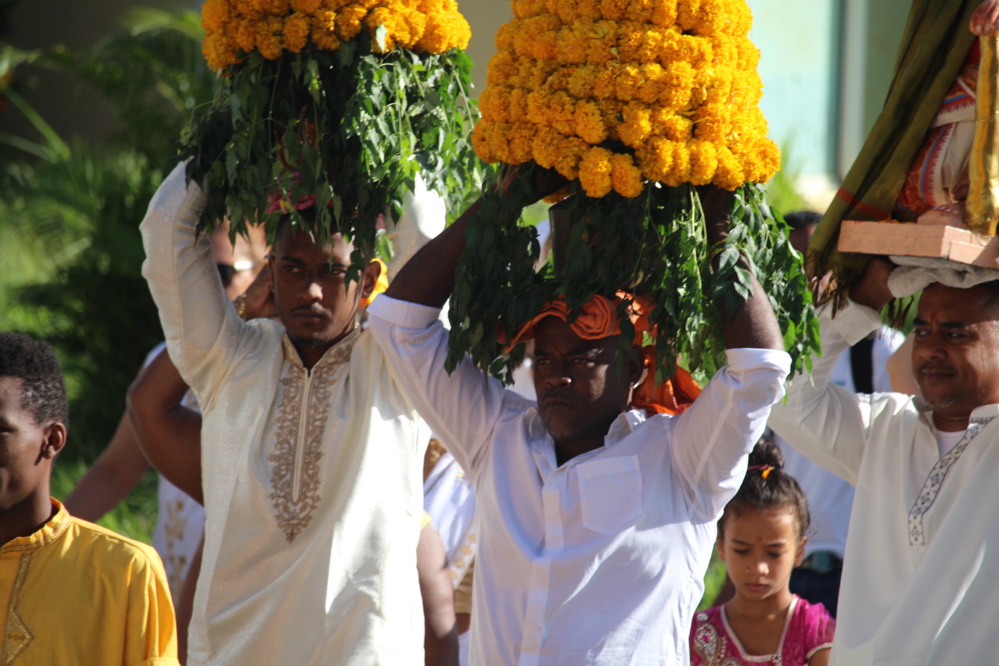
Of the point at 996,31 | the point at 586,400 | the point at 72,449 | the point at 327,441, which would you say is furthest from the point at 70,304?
the point at 996,31

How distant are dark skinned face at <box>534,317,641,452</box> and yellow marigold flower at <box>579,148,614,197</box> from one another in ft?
1.28

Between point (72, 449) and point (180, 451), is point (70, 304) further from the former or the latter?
point (180, 451)

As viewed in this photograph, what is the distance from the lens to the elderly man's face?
335cm

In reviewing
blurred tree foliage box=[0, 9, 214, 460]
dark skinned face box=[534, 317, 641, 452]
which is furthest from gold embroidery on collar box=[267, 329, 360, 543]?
blurred tree foliage box=[0, 9, 214, 460]

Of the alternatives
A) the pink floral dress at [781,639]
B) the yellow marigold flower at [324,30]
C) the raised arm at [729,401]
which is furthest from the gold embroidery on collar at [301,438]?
the pink floral dress at [781,639]

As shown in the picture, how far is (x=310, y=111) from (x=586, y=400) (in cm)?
121

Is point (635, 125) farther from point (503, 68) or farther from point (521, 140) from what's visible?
point (503, 68)

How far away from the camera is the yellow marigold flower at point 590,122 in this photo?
2916mm

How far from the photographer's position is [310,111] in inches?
137

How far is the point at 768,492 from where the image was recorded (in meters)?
4.07

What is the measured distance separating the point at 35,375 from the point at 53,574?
0.52 m

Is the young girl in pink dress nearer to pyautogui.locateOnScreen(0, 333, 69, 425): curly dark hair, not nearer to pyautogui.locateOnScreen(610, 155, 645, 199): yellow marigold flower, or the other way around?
pyautogui.locateOnScreen(610, 155, 645, 199): yellow marigold flower

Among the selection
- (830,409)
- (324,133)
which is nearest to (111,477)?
(324,133)

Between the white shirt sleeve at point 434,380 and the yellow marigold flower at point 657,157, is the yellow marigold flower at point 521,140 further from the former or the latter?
the white shirt sleeve at point 434,380
